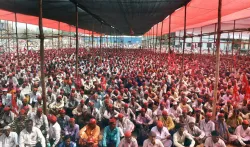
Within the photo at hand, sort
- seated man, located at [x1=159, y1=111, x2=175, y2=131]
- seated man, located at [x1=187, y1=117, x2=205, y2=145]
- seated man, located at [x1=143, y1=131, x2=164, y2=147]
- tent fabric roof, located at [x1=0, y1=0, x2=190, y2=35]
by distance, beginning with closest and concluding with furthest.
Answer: seated man, located at [x1=143, y1=131, x2=164, y2=147] → seated man, located at [x1=187, y1=117, x2=205, y2=145] → seated man, located at [x1=159, y1=111, x2=175, y2=131] → tent fabric roof, located at [x1=0, y1=0, x2=190, y2=35]

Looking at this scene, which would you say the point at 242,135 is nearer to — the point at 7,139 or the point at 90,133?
the point at 90,133

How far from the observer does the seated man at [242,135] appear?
6625 mm

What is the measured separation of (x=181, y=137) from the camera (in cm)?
606

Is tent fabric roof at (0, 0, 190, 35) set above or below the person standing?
above

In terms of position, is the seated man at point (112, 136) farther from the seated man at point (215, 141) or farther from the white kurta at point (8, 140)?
the seated man at point (215, 141)

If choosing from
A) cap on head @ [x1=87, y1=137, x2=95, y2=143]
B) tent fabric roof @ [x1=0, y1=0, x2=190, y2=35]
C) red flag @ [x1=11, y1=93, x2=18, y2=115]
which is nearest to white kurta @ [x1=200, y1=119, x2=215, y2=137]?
cap on head @ [x1=87, y1=137, x2=95, y2=143]

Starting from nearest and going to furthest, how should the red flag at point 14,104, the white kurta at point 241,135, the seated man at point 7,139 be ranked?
→ the seated man at point 7,139 < the white kurta at point 241,135 < the red flag at point 14,104

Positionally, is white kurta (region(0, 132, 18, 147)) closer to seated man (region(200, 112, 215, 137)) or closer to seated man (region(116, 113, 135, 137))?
seated man (region(116, 113, 135, 137))

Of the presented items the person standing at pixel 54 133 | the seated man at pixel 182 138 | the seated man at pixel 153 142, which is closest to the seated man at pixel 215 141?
the seated man at pixel 182 138

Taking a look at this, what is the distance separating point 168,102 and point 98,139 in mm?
3281

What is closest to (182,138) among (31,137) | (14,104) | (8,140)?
(31,137)

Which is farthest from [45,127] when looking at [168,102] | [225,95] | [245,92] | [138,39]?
[138,39]

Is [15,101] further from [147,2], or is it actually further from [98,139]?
[147,2]

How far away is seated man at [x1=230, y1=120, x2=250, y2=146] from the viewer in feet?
21.7
